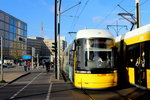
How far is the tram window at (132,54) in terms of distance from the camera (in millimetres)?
13734

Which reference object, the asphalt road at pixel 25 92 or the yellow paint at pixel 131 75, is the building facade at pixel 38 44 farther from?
the yellow paint at pixel 131 75

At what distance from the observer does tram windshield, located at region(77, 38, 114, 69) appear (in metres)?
12.9

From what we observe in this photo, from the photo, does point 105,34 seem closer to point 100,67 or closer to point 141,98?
point 100,67

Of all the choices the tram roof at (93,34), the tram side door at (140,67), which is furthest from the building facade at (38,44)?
the tram side door at (140,67)

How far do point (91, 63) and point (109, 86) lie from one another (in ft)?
5.06

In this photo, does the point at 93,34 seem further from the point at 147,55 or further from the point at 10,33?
the point at 10,33

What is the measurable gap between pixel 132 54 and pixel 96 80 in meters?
3.19

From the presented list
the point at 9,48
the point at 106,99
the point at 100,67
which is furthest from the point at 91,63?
the point at 9,48

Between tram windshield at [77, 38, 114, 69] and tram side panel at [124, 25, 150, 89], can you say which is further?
tram windshield at [77, 38, 114, 69]

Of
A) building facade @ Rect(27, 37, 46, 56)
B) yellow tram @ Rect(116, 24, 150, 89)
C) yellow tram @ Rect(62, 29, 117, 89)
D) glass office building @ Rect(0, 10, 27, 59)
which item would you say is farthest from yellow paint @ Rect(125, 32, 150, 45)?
building facade @ Rect(27, 37, 46, 56)

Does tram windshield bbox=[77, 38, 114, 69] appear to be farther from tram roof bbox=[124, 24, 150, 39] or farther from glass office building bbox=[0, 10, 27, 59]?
glass office building bbox=[0, 10, 27, 59]

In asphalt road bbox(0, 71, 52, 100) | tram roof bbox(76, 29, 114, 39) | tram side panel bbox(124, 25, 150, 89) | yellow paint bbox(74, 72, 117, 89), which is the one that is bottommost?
asphalt road bbox(0, 71, 52, 100)

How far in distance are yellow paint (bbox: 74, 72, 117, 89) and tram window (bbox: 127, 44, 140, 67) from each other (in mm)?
1887

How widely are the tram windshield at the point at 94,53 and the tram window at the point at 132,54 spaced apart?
153cm
